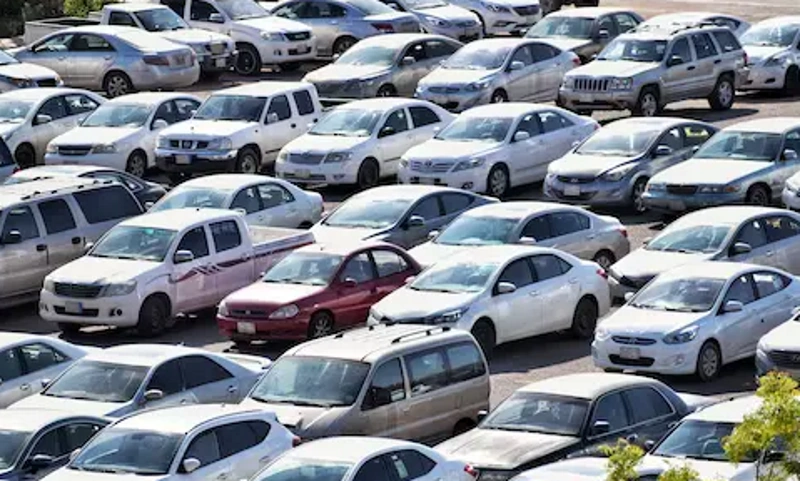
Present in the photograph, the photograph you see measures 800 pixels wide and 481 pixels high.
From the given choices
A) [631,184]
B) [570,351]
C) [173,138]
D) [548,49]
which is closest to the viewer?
[570,351]

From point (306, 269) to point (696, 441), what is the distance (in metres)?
9.06

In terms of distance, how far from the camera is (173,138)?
3722 cm

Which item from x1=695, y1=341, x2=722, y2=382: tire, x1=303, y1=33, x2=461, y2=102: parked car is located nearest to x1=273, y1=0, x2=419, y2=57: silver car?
x1=303, y1=33, x2=461, y2=102: parked car

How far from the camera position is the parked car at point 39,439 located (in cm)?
2114

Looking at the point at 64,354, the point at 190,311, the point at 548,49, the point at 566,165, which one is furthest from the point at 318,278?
the point at 548,49

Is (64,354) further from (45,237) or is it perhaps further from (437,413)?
(45,237)

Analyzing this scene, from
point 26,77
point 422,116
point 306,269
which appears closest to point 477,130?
point 422,116

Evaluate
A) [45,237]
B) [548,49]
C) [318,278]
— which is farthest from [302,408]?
[548,49]

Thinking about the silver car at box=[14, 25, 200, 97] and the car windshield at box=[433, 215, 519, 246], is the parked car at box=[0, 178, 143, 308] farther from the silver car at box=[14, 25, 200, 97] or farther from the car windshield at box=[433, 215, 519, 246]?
the silver car at box=[14, 25, 200, 97]

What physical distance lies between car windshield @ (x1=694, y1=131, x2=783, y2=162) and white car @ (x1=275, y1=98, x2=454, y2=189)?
5030 mm

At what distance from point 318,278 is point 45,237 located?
181 inches

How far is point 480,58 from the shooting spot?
1641 inches

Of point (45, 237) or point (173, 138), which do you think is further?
point (173, 138)

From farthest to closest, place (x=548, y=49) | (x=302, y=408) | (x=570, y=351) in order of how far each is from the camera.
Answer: (x=548, y=49) < (x=570, y=351) < (x=302, y=408)
